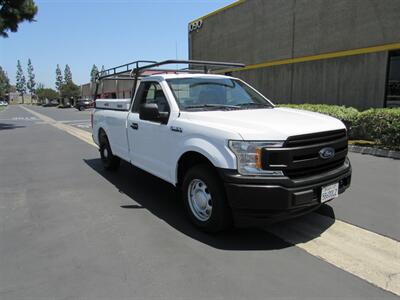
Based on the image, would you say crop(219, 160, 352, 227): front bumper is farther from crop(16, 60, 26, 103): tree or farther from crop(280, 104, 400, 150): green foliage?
crop(16, 60, 26, 103): tree

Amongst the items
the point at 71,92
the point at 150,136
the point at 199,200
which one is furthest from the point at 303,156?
the point at 71,92

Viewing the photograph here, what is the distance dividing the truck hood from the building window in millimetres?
10610

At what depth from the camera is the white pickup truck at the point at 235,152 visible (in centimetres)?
365

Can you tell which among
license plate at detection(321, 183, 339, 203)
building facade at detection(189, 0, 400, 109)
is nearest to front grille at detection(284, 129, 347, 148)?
license plate at detection(321, 183, 339, 203)

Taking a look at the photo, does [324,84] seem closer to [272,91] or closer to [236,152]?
[272,91]

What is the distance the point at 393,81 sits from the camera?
13445 mm

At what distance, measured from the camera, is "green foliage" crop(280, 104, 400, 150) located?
351 inches

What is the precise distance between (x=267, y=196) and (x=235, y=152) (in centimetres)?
56

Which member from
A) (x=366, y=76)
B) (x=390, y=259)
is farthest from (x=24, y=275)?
(x=366, y=76)

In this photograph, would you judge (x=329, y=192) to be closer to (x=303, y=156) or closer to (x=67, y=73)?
(x=303, y=156)

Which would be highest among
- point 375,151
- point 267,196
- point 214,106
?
point 214,106

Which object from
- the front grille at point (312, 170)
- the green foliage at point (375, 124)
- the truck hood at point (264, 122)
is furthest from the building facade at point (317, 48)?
the front grille at point (312, 170)

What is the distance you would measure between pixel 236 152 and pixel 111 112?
13.6 ft

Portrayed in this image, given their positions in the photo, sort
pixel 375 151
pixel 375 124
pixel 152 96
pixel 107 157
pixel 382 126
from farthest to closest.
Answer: pixel 375 124 < pixel 382 126 < pixel 375 151 < pixel 107 157 < pixel 152 96
